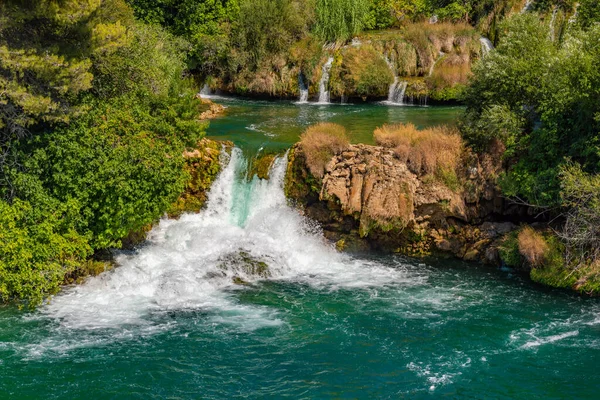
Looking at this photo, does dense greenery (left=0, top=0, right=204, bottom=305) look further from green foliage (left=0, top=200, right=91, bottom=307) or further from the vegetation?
the vegetation

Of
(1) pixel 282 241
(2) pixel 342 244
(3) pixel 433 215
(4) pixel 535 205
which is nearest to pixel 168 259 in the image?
(1) pixel 282 241

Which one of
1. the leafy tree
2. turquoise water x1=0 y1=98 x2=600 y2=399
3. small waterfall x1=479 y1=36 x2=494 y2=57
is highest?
the leafy tree

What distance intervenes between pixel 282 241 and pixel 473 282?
7363mm

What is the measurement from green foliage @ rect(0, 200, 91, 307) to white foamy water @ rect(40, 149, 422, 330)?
1.02 meters

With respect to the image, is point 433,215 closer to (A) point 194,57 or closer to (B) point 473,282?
(B) point 473,282

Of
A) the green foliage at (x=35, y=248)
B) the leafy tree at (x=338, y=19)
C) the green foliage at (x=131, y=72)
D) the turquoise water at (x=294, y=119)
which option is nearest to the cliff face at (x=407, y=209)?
the turquoise water at (x=294, y=119)

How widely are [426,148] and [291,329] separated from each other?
33.3ft

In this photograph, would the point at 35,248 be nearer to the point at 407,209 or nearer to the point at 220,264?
the point at 220,264

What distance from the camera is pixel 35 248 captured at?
20.1 meters

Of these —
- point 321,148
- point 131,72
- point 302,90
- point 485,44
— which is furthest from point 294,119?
point 485,44

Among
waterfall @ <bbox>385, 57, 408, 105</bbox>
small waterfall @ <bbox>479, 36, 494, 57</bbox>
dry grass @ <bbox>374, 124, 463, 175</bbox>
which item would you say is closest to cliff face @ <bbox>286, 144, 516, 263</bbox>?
dry grass @ <bbox>374, 124, 463, 175</bbox>

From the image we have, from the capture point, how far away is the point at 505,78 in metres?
25.7

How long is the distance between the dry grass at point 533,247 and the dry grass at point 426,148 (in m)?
4.12

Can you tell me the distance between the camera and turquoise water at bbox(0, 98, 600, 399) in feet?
54.4
